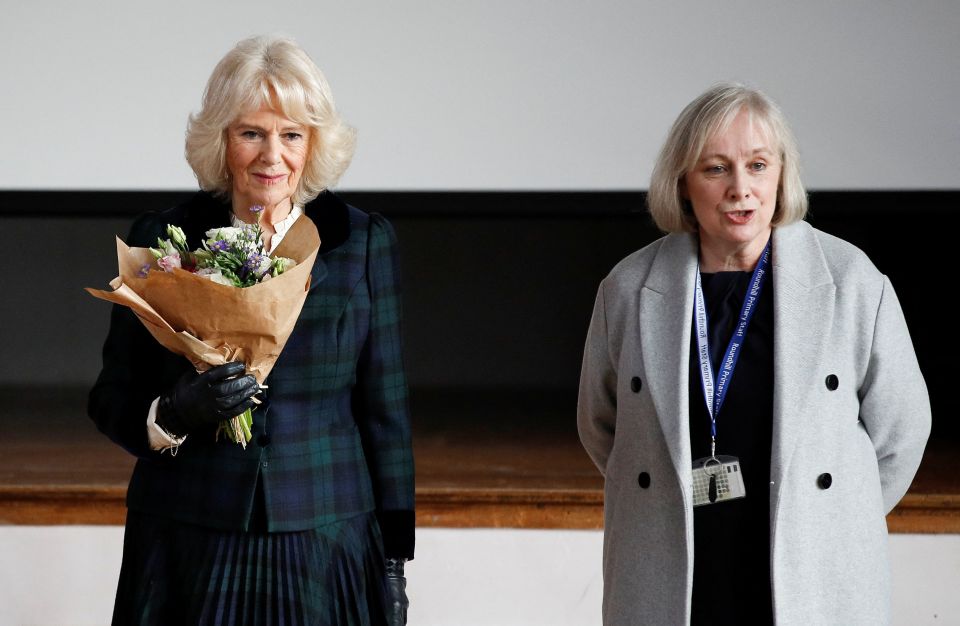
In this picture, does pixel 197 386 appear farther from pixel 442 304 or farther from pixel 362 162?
pixel 442 304

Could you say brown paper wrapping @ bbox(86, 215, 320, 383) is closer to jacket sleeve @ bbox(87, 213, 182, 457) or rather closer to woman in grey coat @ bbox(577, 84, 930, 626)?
jacket sleeve @ bbox(87, 213, 182, 457)

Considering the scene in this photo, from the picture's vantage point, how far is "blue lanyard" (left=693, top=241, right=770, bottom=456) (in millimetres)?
1589

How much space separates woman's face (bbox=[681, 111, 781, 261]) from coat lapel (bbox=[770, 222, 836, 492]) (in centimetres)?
7

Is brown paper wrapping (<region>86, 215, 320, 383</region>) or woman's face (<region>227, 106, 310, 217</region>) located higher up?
woman's face (<region>227, 106, 310, 217</region>)

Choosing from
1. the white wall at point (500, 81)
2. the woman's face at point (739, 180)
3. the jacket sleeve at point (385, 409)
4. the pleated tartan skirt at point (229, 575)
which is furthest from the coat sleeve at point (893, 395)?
the white wall at point (500, 81)

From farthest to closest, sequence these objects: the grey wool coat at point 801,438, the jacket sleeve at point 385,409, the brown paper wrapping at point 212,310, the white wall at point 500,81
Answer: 1. the white wall at point 500,81
2. the jacket sleeve at point 385,409
3. the grey wool coat at point 801,438
4. the brown paper wrapping at point 212,310

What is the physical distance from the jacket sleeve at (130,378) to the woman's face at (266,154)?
0.16 m

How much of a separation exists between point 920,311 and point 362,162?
9.48ft

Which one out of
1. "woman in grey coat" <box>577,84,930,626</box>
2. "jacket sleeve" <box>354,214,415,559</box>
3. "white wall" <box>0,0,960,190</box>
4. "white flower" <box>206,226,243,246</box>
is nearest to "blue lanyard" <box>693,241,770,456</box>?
"woman in grey coat" <box>577,84,930,626</box>

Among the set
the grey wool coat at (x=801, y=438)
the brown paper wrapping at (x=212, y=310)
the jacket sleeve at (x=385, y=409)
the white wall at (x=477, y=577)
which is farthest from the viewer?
the white wall at (x=477, y=577)

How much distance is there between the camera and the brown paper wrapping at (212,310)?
1449mm

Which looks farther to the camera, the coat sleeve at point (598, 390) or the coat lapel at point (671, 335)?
the coat sleeve at point (598, 390)

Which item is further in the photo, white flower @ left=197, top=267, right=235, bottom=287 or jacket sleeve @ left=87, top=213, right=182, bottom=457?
jacket sleeve @ left=87, top=213, right=182, bottom=457

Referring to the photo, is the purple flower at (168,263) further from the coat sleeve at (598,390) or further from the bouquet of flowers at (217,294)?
the coat sleeve at (598,390)
